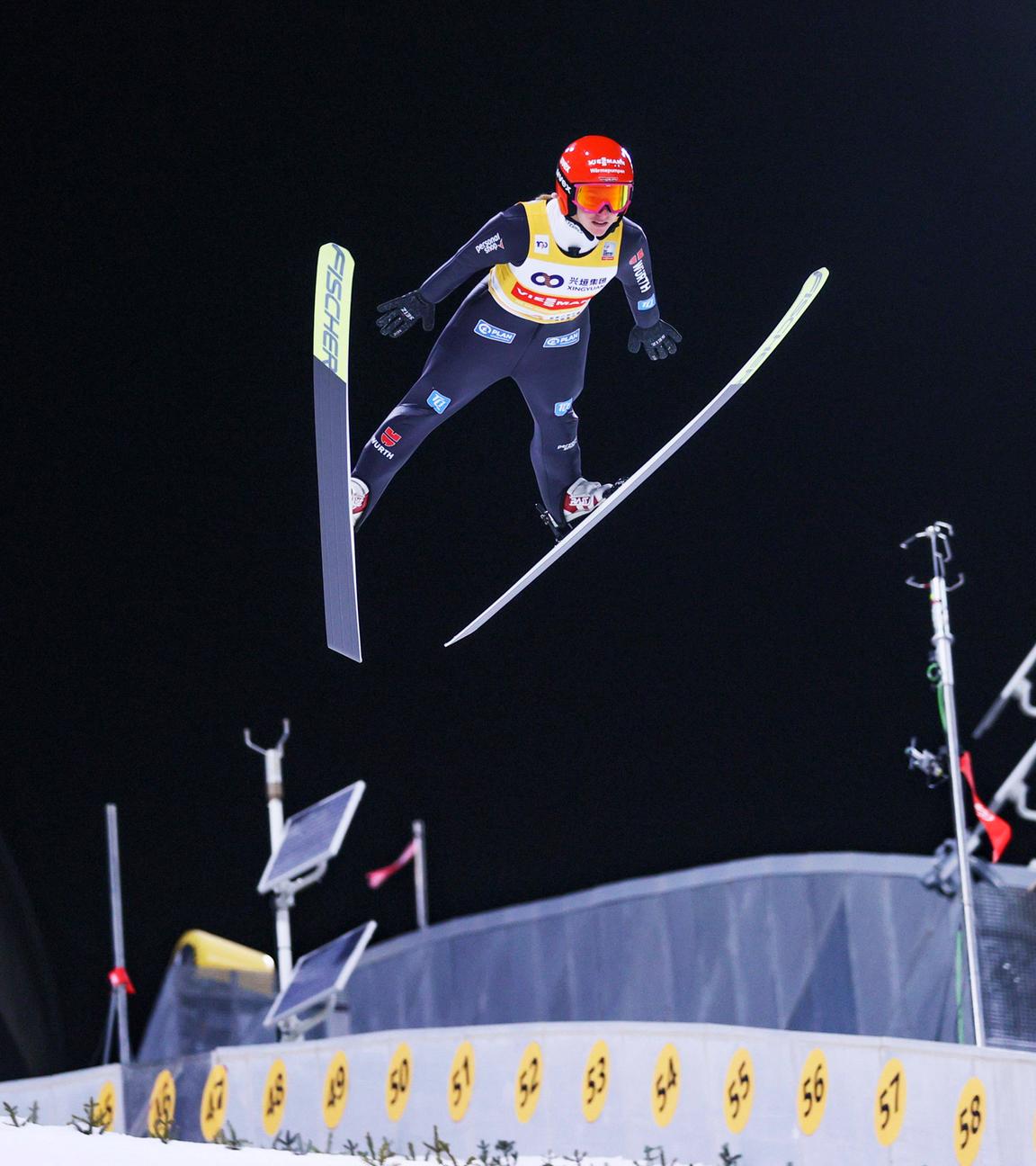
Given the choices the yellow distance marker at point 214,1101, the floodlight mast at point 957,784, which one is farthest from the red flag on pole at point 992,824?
the yellow distance marker at point 214,1101

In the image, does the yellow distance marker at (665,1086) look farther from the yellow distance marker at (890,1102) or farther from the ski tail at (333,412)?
the ski tail at (333,412)

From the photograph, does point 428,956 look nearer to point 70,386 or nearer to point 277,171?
point 70,386

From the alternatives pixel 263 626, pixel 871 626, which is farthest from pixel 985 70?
pixel 263 626

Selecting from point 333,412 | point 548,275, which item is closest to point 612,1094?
point 333,412

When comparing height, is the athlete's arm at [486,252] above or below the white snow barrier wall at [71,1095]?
above

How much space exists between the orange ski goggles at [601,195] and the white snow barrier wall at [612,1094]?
3355 mm

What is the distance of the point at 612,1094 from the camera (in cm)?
706

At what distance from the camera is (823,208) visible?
9.42m

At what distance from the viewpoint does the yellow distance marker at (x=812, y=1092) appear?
249 inches

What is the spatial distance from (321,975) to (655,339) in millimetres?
3454

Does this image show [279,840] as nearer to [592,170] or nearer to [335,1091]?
[335,1091]

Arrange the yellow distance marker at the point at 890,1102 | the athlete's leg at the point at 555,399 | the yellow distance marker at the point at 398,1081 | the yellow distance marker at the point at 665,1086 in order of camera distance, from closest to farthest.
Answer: the yellow distance marker at the point at 890,1102, the yellow distance marker at the point at 665,1086, the athlete's leg at the point at 555,399, the yellow distance marker at the point at 398,1081

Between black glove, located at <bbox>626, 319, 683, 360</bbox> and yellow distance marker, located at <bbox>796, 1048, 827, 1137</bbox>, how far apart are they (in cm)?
312

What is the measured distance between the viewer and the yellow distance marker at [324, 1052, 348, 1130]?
7.81 metres
